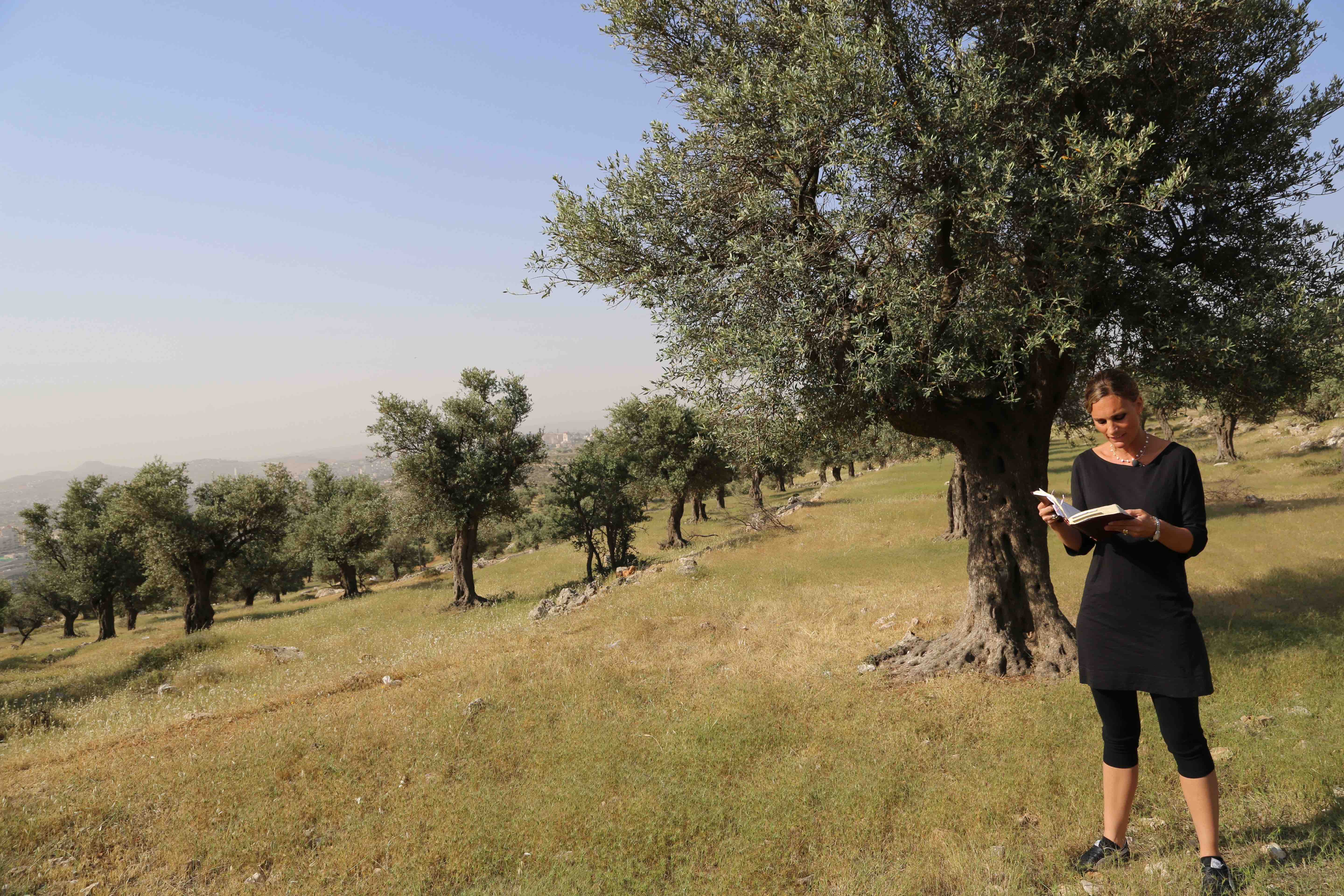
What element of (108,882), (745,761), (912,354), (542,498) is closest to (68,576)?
(542,498)

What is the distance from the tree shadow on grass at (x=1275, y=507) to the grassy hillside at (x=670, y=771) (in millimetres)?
11015

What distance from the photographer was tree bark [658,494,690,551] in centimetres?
4525

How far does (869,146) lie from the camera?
9.23 m

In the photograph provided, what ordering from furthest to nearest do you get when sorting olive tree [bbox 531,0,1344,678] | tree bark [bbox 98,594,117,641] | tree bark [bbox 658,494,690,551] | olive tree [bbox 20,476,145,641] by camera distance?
tree bark [bbox 658,494,690,551] → tree bark [bbox 98,594,117,641] → olive tree [bbox 20,476,145,641] → olive tree [bbox 531,0,1344,678]

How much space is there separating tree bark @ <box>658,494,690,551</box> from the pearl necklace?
131 ft

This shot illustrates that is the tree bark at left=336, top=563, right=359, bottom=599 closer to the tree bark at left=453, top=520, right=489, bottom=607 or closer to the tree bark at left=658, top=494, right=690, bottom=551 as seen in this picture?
the tree bark at left=453, top=520, right=489, bottom=607

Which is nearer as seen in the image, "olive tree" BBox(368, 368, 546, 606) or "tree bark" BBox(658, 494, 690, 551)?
"olive tree" BBox(368, 368, 546, 606)

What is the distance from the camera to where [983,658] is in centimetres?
1180

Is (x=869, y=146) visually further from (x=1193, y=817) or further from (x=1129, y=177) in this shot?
(x=1193, y=817)

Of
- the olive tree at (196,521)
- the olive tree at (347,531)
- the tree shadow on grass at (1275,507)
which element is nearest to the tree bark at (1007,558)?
the tree shadow on grass at (1275,507)

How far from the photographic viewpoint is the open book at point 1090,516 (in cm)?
438

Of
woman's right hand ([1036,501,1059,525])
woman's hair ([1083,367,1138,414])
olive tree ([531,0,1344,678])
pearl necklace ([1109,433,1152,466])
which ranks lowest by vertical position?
woman's right hand ([1036,501,1059,525])

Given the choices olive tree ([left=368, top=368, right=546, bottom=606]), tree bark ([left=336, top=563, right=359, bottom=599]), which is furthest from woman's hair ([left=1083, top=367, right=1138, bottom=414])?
tree bark ([left=336, top=563, right=359, bottom=599])

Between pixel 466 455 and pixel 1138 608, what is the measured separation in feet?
97.9
